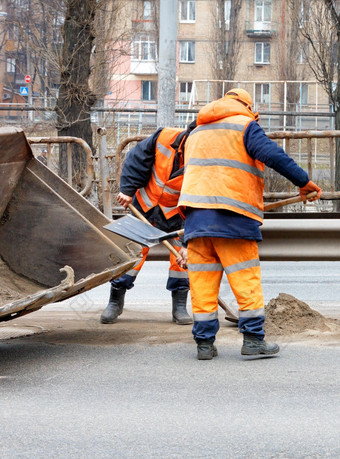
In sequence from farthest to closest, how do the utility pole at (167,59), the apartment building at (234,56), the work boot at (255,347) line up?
the apartment building at (234,56), the utility pole at (167,59), the work boot at (255,347)

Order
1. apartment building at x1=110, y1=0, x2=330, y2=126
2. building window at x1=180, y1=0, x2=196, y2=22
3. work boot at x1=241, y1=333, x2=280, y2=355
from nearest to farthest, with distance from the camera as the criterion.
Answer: work boot at x1=241, y1=333, x2=280, y2=355
apartment building at x1=110, y1=0, x2=330, y2=126
building window at x1=180, y1=0, x2=196, y2=22

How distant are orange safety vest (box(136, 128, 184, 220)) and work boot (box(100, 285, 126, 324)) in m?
0.68

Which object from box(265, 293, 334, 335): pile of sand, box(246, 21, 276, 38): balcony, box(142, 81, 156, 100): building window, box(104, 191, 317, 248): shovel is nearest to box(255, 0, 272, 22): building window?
box(246, 21, 276, 38): balcony

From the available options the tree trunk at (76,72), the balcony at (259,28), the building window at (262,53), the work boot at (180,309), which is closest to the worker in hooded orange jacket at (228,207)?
the work boot at (180,309)

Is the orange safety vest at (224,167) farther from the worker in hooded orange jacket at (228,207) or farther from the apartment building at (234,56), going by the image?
the apartment building at (234,56)

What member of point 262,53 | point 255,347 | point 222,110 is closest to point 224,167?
point 222,110

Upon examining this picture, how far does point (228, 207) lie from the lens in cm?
475

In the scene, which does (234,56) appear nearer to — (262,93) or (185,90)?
(262,93)

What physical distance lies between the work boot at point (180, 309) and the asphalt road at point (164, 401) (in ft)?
1.15

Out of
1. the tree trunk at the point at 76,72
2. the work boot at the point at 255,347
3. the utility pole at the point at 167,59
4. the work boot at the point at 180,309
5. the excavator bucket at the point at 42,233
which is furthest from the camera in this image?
the tree trunk at the point at 76,72

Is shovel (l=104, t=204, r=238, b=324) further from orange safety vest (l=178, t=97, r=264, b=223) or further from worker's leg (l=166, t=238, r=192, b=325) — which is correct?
worker's leg (l=166, t=238, r=192, b=325)

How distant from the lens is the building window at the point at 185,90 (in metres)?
47.8

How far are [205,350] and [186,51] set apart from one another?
45.4m

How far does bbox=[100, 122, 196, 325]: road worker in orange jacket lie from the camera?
5.79 meters
